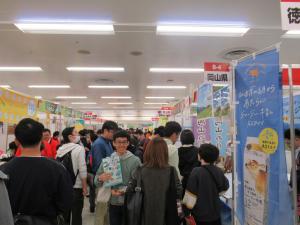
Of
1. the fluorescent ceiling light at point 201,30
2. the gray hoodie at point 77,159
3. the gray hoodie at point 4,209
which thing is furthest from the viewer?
the fluorescent ceiling light at point 201,30

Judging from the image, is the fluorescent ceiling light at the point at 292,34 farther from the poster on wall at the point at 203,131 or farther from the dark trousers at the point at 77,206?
the dark trousers at the point at 77,206

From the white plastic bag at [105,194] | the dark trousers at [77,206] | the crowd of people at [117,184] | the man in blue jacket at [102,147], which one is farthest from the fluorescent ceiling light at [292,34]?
the dark trousers at [77,206]

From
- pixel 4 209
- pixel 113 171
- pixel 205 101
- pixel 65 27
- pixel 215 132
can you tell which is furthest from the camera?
pixel 65 27

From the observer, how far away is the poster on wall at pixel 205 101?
3.81 meters

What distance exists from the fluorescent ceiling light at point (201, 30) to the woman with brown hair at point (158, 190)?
306 cm

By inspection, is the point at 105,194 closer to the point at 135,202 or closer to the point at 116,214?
the point at 116,214

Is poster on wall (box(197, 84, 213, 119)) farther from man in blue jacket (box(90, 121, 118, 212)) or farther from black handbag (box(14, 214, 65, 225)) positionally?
black handbag (box(14, 214, 65, 225))

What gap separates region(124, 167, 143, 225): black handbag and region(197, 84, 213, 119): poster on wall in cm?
174

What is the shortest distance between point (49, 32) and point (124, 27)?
1.43 metres

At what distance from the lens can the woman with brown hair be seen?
238cm

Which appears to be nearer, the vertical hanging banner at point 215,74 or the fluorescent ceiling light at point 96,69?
the vertical hanging banner at point 215,74

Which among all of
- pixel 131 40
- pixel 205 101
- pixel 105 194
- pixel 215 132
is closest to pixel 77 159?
pixel 105 194

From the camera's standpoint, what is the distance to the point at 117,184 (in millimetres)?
2773

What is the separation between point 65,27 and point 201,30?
96.8 inches
